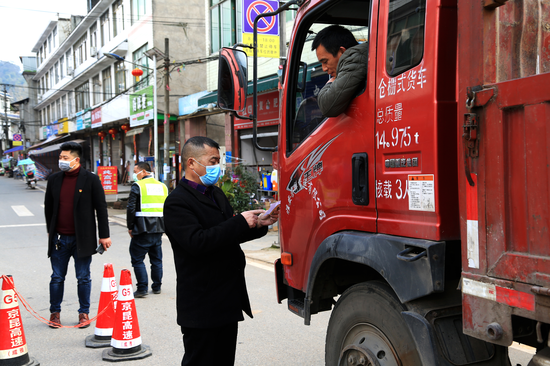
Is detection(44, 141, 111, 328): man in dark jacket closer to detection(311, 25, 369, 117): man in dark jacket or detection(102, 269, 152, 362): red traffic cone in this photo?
detection(102, 269, 152, 362): red traffic cone

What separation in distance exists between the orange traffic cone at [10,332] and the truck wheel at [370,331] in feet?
9.24

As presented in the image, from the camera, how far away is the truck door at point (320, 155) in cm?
255

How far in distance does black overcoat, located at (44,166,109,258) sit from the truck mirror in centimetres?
242

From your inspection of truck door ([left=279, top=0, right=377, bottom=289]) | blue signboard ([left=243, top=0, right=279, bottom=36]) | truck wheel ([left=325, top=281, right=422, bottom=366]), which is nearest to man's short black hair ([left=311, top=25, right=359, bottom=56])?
truck door ([left=279, top=0, right=377, bottom=289])

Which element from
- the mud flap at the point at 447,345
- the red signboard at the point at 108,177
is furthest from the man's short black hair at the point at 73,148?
the red signboard at the point at 108,177

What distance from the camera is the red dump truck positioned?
172cm

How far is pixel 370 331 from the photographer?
244 cm

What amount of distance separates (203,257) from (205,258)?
1 centimetres

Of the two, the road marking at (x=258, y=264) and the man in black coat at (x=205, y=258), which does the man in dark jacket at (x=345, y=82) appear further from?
the road marking at (x=258, y=264)

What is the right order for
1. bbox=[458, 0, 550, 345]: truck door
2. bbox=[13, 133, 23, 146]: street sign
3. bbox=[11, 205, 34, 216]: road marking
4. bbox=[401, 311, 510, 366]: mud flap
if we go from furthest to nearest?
bbox=[13, 133, 23, 146]: street sign
bbox=[11, 205, 34, 216]: road marking
bbox=[401, 311, 510, 366]: mud flap
bbox=[458, 0, 550, 345]: truck door

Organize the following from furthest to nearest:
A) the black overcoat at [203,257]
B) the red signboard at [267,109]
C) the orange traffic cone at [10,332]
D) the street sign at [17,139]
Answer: the street sign at [17,139]
the red signboard at [267,109]
the orange traffic cone at [10,332]
the black overcoat at [203,257]

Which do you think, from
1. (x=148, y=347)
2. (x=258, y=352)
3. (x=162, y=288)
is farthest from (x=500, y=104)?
(x=162, y=288)

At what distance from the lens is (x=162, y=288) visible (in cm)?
691

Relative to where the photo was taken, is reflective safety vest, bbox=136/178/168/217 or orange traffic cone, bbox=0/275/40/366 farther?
reflective safety vest, bbox=136/178/168/217
